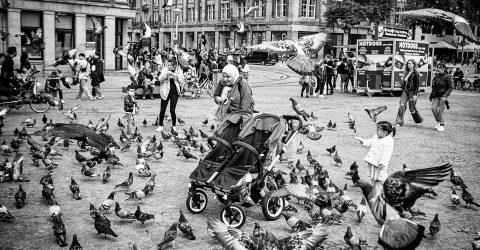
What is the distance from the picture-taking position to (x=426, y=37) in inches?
2817

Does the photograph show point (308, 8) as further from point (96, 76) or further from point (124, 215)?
point (124, 215)

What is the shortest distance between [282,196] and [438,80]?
9128 millimetres

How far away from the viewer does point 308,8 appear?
5553cm

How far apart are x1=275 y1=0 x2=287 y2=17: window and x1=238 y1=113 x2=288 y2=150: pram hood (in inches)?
2005

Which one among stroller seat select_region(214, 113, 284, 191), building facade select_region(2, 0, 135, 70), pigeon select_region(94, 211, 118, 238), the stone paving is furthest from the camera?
building facade select_region(2, 0, 135, 70)

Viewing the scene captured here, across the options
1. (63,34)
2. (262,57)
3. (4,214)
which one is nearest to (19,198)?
(4,214)

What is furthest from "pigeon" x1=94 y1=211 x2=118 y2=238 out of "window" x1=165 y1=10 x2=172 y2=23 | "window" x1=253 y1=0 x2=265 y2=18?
"window" x1=165 y1=10 x2=172 y2=23

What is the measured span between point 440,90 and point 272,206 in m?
8.95

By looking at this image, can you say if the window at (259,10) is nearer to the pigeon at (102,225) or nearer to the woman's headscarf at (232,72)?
the woman's headscarf at (232,72)

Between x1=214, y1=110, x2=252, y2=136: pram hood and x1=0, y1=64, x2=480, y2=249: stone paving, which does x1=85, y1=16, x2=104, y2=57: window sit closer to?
x1=0, y1=64, x2=480, y2=249: stone paving

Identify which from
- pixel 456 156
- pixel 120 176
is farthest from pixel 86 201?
pixel 456 156

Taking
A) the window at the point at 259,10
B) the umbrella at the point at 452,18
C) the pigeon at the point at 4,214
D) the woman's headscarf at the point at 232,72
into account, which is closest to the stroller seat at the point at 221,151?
the woman's headscarf at the point at 232,72

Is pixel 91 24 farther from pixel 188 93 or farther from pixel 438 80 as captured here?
pixel 438 80

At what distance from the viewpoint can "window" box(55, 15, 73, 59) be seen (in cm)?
2777
